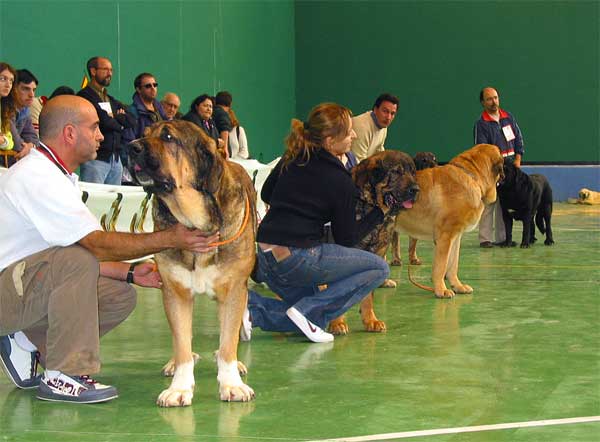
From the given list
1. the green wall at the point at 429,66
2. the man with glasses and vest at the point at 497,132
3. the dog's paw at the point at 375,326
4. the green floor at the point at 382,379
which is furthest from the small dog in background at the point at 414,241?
the green wall at the point at 429,66

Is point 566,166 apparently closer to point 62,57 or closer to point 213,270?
point 62,57

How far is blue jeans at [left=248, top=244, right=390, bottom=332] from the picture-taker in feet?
16.5

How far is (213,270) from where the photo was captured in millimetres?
3916

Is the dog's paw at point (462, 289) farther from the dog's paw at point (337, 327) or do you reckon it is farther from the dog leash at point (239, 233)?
the dog leash at point (239, 233)

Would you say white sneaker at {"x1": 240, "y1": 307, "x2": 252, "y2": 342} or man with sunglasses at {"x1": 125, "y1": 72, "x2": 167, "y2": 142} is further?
man with sunglasses at {"x1": 125, "y1": 72, "x2": 167, "y2": 142}

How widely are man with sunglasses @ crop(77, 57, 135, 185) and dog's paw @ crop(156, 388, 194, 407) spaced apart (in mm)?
5066

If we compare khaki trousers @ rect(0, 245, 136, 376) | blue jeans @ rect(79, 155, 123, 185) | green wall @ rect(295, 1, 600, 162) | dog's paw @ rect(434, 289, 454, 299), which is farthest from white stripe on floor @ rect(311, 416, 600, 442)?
green wall @ rect(295, 1, 600, 162)

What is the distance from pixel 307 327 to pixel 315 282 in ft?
0.81

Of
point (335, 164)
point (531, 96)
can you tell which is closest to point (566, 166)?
point (531, 96)

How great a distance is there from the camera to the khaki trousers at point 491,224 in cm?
998

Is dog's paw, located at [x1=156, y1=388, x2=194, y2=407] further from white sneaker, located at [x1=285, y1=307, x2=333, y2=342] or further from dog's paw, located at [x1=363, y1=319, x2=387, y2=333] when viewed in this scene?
dog's paw, located at [x1=363, y1=319, x2=387, y2=333]

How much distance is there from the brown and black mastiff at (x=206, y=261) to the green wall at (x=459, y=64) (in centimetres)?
1519

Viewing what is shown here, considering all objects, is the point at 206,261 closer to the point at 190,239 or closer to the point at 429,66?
the point at 190,239

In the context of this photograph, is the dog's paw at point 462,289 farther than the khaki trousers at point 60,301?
Yes
